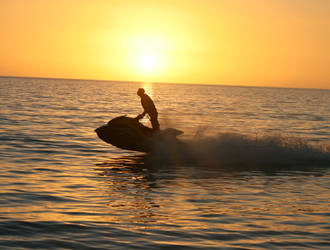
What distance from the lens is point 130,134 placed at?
698 inches

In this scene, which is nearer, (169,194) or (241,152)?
(169,194)

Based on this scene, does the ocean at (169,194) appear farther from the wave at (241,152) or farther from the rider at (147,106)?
the rider at (147,106)

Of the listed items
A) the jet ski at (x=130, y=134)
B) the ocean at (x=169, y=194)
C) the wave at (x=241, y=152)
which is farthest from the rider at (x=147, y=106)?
the ocean at (x=169, y=194)

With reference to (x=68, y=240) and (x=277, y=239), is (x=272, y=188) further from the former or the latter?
(x=68, y=240)

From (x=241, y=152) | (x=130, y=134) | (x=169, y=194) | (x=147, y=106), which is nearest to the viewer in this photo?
(x=169, y=194)

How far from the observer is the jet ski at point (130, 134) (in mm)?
17656

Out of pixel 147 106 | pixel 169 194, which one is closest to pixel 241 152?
pixel 147 106

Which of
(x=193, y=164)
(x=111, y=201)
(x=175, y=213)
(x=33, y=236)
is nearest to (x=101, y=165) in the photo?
(x=193, y=164)

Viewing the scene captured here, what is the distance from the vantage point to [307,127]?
34.6m

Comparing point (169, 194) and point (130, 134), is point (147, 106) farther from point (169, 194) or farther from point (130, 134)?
point (169, 194)

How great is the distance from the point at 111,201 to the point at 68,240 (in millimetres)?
2832

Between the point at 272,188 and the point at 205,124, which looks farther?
the point at 205,124

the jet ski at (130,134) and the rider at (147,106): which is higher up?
the rider at (147,106)

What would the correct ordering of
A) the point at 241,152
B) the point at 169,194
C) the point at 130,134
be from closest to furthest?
the point at 169,194 → the point at 130,134 → the point at 241,152
